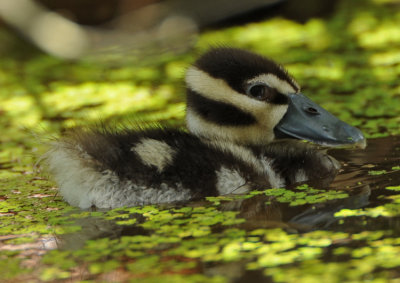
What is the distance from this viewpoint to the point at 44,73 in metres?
8.62

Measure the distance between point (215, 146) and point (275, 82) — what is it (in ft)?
1.64

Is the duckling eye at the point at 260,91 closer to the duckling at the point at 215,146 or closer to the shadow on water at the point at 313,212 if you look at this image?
the duckling at the point at 215,146

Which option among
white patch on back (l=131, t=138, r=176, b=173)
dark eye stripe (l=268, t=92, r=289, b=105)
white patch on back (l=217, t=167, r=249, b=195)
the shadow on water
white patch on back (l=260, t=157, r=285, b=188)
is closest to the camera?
the shadow on water

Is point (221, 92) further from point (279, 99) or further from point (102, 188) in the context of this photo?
point (102, 188)

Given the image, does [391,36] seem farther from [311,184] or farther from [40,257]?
[40,257]

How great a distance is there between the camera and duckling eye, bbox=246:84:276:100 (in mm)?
4336

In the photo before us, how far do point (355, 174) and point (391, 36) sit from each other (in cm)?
421

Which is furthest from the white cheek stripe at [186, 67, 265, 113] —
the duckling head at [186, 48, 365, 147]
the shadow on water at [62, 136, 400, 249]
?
the shadow on water at [62, 136, 400, 249]

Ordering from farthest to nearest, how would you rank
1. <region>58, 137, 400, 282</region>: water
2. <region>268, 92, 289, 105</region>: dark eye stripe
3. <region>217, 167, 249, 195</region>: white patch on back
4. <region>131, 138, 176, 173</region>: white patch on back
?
<region>268, 92, 289, 105</region>: dark eye stripe
<region>217, 167, 249, 195</region>: white patch on back
<region>131, 138, 176, 173</region>: white patch on back
<region>58, 137, 400, 282</region>: water

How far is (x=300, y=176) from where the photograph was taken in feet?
14.3

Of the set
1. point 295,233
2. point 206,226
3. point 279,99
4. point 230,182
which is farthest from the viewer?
point 279,99

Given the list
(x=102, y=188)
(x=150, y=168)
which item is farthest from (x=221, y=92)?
(x=102, y=188)

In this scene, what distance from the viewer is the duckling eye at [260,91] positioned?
4336 millimetres

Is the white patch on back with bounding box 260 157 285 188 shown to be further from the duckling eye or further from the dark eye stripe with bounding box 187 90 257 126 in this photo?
the duckling eye
